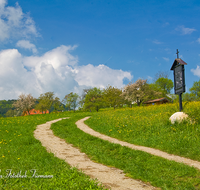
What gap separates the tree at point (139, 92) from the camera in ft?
204

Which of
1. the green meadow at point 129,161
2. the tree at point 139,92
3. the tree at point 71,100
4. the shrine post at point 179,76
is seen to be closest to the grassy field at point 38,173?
the green meadow at point 129,161

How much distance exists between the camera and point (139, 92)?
62.4 meters

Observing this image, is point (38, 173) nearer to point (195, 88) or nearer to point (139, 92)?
point (139, 92)

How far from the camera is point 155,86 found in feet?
242

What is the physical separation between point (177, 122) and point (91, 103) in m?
48.8

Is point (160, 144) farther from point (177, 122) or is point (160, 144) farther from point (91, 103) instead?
point (91, 103)

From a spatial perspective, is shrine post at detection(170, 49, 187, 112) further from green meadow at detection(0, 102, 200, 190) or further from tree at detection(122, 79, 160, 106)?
tree at detection(122, 79, 160, 106)

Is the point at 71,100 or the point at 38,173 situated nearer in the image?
the point at 38,173

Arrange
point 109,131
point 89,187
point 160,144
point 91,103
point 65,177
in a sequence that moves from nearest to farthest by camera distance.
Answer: point 89,187, point 65,177, point 160,144, point 109,131, point 91,103

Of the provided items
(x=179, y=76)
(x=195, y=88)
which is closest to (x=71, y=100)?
(x=195, y=88)

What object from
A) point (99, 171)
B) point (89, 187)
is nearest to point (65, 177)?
point (89, 187)

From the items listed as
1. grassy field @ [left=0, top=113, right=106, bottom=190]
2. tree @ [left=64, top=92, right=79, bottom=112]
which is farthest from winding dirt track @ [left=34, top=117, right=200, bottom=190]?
tree @ [left=64, top=92, right=79, bottom=112]

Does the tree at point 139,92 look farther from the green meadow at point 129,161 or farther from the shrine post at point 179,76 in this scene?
the green meadow at point 129,161

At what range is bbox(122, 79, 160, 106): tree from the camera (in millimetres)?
62094
